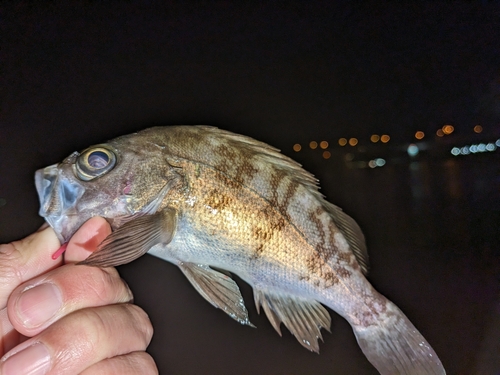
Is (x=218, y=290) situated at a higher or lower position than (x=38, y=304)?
lower

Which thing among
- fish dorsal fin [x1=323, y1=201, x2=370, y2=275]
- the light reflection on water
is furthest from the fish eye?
the light reflection on water

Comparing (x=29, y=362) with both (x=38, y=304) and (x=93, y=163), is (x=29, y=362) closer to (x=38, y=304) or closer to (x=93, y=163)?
(x=38, y=304)

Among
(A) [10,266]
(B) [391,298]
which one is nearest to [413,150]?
(B) [391,298]

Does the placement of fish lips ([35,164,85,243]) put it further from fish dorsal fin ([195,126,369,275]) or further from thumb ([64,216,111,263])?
fish dorsal fin ([195,126,369,275])

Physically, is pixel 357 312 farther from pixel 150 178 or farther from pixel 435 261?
pixel 435 261

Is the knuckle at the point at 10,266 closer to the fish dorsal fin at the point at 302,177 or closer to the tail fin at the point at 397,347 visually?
the fish dorsal fin at the point at 302,177

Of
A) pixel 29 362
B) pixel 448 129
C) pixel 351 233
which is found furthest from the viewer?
pixel 448 129

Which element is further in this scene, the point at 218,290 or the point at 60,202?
the point at 218,290
